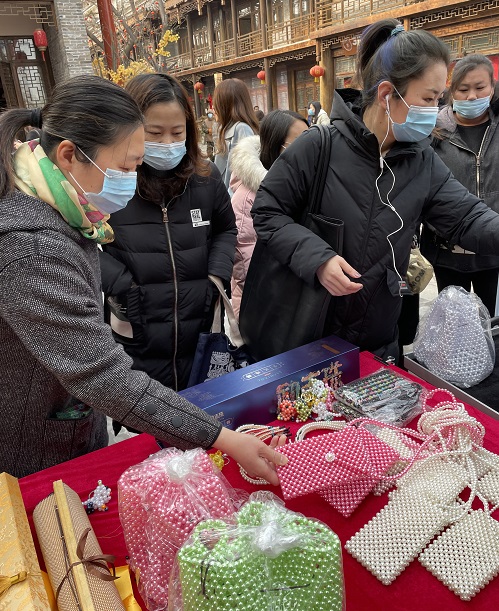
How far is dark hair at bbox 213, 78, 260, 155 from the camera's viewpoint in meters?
3.10

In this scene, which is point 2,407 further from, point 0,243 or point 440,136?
point 440,136

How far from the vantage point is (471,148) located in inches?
96.2

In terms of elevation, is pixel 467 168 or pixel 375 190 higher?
pixel 375 190

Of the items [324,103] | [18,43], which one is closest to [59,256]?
[18,43]

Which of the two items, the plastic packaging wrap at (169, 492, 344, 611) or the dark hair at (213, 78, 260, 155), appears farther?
the dark hair at (213, 78, 260, 155)

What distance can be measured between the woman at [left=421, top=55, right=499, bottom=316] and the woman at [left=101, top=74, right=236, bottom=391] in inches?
49.9

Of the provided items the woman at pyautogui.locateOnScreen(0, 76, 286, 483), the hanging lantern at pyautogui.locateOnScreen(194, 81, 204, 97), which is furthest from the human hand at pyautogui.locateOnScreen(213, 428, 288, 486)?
the hanging lantern at pyautogui.locateOnScreen(194, 81, 204, 97)

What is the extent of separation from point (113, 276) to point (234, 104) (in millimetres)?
2010

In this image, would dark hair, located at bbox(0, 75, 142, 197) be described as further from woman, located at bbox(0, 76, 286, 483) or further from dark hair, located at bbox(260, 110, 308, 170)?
dark hair, located at bbox(260, 110, 308, 170)

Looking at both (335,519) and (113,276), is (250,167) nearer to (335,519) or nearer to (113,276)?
(113,276)

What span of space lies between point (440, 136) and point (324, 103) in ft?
34.5

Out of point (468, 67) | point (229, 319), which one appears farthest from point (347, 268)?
point (468, 67)

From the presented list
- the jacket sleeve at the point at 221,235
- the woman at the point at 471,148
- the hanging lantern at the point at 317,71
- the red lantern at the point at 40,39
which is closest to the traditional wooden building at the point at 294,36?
the hanging lantern at the point at 317,71

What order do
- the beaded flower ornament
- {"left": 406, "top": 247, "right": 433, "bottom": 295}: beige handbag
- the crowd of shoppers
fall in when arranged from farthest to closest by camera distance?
{"left": 406, "top": 247, "right": 433, "bottom": 295}: beige handbag
the beaded flower ornament
the crowd of shoppers
